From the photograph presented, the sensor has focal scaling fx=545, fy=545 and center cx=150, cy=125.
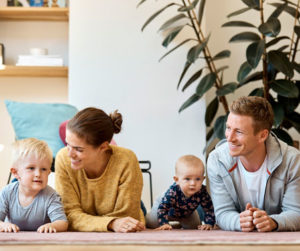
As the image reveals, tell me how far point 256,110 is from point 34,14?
97.6 inches

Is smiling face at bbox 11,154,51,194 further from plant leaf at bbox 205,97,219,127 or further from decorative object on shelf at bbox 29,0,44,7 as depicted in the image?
decorative object on shelf at bbox 29,0,44,7

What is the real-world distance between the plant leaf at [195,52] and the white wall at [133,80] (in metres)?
0.31

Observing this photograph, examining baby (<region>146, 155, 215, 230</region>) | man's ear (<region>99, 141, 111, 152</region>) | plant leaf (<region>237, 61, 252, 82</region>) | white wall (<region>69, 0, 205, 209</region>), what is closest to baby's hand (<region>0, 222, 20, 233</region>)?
man's ear (<region>99, 141, 111, 152</region>)

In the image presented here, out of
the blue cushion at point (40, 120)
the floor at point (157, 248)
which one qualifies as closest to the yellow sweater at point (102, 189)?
the floor at point (157, 248)

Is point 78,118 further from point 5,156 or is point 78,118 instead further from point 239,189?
point 5,156

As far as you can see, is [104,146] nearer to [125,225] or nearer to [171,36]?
[125,225]

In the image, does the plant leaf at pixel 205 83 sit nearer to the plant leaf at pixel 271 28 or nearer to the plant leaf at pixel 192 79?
the plant leaf at pixel 192 79

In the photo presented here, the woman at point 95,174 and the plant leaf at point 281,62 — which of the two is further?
the plant leaf at point 281,62

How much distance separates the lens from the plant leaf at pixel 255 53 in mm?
3340

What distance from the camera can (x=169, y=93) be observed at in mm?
3877

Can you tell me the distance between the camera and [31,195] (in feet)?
7.04

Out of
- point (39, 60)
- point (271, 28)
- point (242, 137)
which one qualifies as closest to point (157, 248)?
point (242, 137)

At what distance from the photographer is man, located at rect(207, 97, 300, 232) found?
2.19 m

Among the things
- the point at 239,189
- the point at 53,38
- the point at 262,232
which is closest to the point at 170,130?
the point at 53,38
